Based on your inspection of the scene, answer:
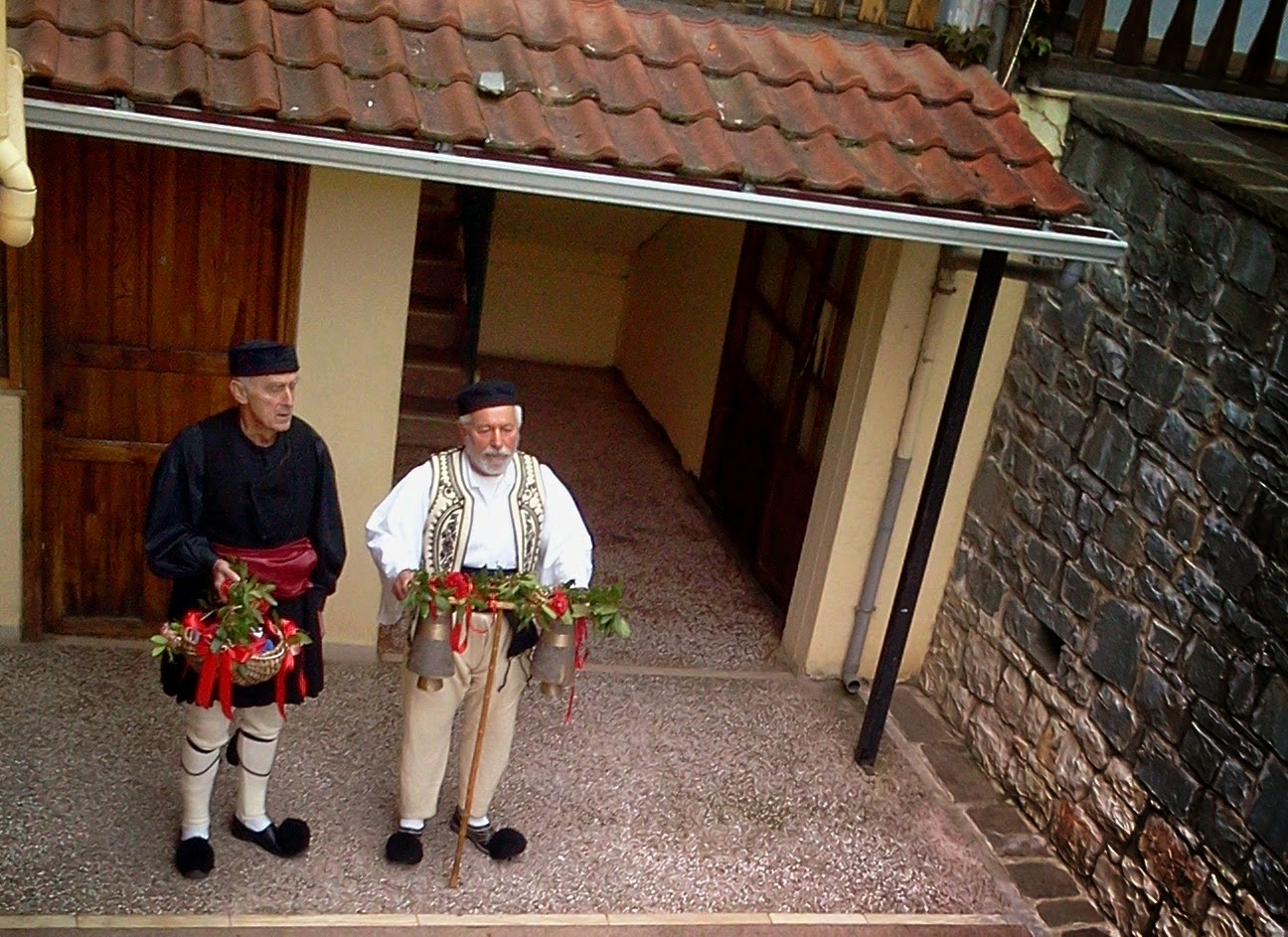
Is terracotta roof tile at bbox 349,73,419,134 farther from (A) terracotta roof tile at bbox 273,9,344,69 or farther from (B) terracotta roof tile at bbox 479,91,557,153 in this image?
(B) terracotta roof tile at bbox 479,91,557,153

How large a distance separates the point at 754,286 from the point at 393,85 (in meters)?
3.86

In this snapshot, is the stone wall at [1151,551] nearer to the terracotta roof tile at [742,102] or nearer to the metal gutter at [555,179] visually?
the metal gutter at [555,179]

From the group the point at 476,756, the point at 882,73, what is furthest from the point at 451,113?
the point at 476,756

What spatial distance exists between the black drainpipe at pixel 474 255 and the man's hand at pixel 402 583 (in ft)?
8.29

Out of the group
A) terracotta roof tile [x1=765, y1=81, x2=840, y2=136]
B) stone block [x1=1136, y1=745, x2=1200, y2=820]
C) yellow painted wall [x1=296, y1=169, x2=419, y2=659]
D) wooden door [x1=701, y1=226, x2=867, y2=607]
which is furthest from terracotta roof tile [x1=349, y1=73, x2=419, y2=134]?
stone block [x1=1136, y1=745, x2=1200, y2=820]

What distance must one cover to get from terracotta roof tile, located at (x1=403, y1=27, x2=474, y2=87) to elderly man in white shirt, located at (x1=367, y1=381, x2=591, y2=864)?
1.01 m

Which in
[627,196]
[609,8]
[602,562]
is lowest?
[602,562]

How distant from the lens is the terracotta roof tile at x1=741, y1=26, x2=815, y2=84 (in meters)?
5.11

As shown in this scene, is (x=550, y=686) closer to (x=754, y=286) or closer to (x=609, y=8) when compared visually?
(x=609, y=8)

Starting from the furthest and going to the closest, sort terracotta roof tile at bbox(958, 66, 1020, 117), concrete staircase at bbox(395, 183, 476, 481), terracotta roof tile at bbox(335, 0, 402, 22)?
concrete staircase at bbox(395, 183, 476, 481) < terracotta roof tile at bbox(958, 66, 1020, 117) < terracotta roof tile at bbox(335, 0, 402, 22)

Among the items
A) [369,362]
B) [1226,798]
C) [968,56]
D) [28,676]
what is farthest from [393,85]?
[1226,798]

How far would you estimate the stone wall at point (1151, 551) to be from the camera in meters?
4.68

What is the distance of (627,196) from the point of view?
176 inches

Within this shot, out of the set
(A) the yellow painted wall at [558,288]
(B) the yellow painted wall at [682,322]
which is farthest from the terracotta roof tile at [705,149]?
(A) the yellow painted wall at [558,288]
